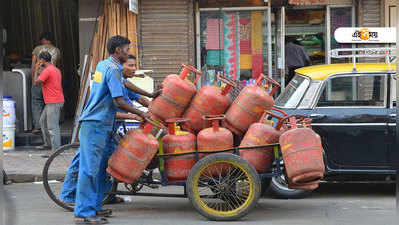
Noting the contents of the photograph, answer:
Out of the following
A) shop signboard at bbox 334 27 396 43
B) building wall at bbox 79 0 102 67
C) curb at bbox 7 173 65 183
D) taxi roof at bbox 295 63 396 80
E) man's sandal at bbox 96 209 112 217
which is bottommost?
curb at bbox 7 173 65 183

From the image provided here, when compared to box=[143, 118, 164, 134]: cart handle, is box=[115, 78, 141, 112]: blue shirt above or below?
above

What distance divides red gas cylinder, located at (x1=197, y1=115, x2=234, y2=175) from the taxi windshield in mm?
1685

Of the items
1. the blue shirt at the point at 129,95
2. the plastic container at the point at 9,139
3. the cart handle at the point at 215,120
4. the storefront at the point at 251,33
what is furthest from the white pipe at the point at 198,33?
the cart handle at the point at 215,120

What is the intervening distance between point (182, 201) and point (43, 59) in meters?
4.60

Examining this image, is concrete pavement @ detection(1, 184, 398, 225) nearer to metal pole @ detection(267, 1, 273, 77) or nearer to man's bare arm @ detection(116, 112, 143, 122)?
man's bare arm @ detection(116, 112, 143, 122)

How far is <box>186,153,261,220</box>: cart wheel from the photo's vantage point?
6.90 m

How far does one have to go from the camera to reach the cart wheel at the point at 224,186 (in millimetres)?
6902

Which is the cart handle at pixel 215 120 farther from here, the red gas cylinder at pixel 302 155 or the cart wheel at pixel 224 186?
the red gas cylinder at pixel 302 155

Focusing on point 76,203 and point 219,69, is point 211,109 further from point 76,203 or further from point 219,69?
point 219,69

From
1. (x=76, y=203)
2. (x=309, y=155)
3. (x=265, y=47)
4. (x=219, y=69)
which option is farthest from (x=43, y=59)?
(x=309, y=155)

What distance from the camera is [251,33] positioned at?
516 inches

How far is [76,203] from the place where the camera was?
6.89 metres

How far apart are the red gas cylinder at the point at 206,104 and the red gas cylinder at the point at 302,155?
84cm

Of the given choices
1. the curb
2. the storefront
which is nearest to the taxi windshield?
the curb
